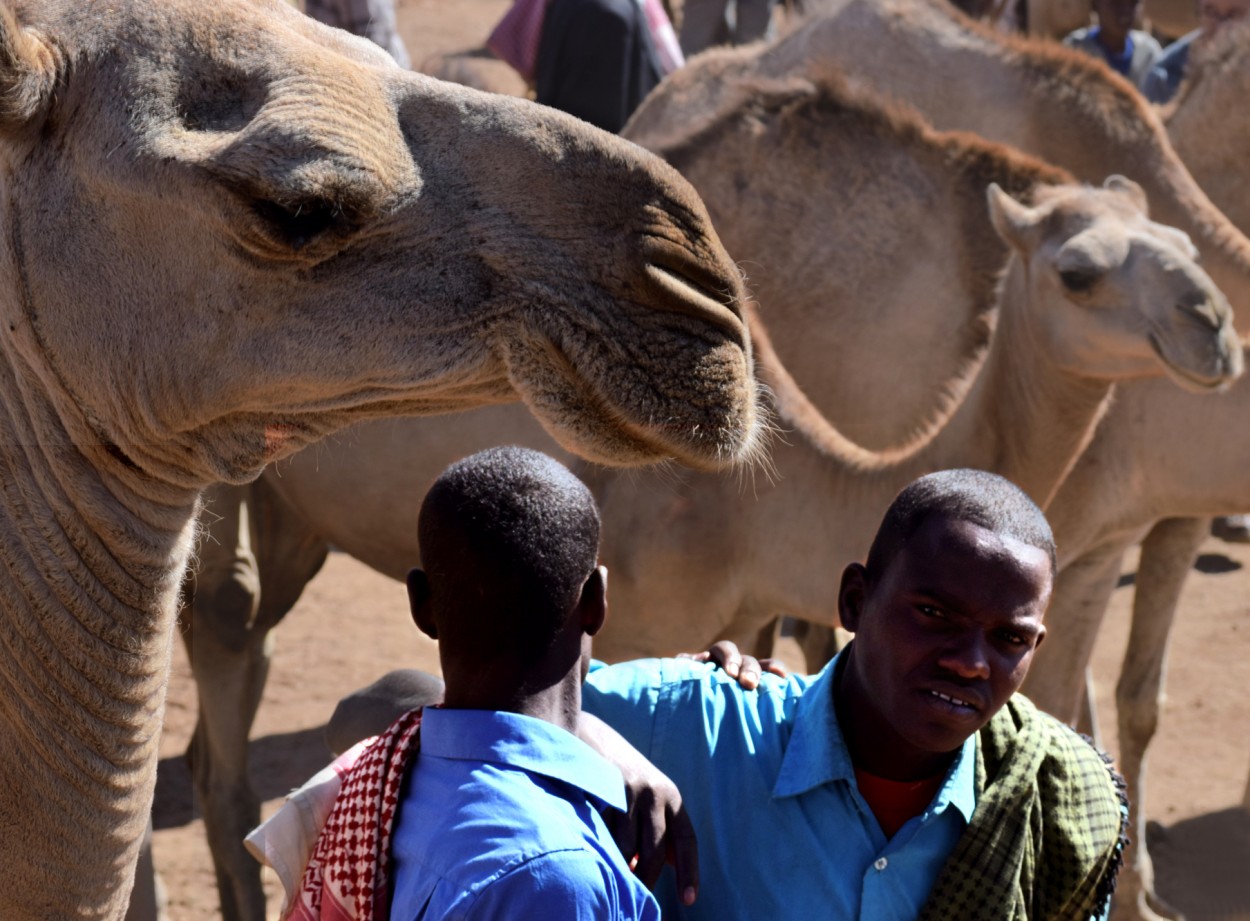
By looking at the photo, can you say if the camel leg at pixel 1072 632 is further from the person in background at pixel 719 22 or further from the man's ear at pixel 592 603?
the person in background at pixel 719 22

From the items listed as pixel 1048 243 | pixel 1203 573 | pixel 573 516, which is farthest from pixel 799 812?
pixel 1203 573

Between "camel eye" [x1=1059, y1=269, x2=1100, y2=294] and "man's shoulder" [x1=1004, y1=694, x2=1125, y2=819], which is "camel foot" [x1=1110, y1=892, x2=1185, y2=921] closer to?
"camel eye" [x1=1059, y1=269, x2=1100, y2=294]

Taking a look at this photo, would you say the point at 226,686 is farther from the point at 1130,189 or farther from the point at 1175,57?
the point at 1175,57

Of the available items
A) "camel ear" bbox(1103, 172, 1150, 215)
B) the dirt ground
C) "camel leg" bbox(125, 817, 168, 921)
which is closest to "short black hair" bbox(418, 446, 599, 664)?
"camel leg" bbox(125, 817, 168, 921)

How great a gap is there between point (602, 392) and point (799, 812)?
2.06ft

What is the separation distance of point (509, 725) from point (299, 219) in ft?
2.22

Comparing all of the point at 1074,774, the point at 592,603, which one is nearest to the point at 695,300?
the point at 592,603

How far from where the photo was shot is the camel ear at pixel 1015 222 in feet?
15.2

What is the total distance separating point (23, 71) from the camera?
1.92 metres

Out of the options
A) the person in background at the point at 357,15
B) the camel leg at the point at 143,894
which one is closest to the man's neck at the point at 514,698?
the camel leg at the point at 143,894

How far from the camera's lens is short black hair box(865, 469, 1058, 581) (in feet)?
6.86

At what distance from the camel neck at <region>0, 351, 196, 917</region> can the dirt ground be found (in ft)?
10.4

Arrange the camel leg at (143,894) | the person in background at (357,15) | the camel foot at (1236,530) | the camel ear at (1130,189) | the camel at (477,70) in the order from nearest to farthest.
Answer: the camel leg at (143,894) → the camel ear at (1130,189) → the person in background at (357,15) → the camel at (477,70) → the camel foot at (1236,530)

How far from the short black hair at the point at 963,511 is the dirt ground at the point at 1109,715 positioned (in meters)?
3.58
